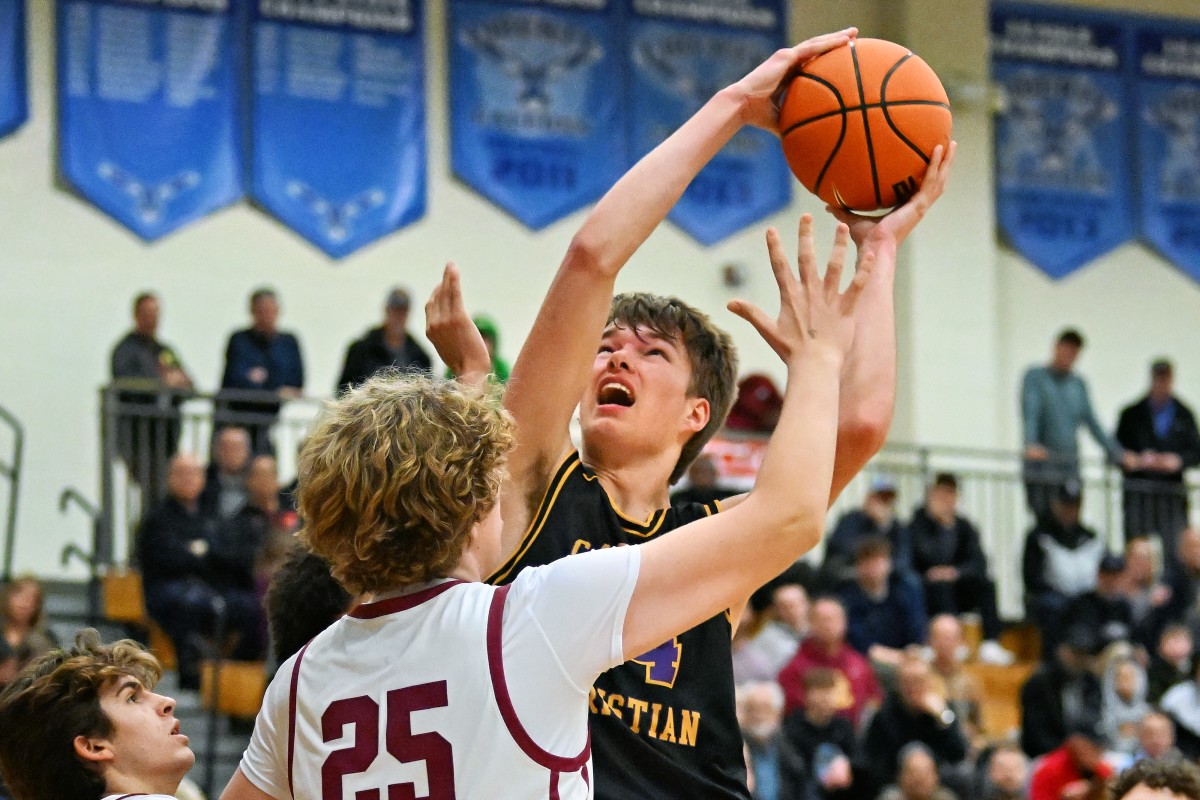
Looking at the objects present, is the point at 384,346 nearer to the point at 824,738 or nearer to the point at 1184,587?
the point at 824,738

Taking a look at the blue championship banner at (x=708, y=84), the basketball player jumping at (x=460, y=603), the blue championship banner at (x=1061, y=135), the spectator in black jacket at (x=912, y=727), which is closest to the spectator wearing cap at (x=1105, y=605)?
the spectator in black jacket at (x=912, y=727)

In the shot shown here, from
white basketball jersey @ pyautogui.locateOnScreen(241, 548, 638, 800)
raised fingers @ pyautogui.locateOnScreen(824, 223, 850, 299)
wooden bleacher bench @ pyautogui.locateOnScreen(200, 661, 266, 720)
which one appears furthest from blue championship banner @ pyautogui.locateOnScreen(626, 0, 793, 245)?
white basketball jersey @ pyautogui.locateOnScreen(241, 548, 638, 800)

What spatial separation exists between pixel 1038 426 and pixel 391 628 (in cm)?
1200

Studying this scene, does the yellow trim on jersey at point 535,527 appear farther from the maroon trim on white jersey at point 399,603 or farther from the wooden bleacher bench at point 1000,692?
the wooden bleacher bench at point 1000,692

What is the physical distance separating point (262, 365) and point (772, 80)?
8.73 metres

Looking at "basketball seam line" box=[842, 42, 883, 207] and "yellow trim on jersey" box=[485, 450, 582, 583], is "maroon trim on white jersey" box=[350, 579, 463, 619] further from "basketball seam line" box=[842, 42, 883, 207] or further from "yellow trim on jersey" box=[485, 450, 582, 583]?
"basketball seam line" box=[842, 42, 883, 207]

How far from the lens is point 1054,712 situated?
34.5ft

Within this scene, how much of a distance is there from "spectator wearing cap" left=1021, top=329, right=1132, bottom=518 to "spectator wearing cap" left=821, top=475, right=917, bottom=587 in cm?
208

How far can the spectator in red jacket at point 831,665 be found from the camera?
31.8ft

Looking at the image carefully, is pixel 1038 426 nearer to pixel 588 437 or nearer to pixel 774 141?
pixel 774 141

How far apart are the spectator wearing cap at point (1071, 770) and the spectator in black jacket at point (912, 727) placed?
1.61ft

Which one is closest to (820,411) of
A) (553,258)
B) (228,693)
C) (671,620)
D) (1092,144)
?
(671,620)

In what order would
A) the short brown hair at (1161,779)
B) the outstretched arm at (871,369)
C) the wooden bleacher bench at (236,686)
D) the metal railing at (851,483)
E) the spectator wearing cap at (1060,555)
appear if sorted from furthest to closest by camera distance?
1. the spectator wearing cap at (1060,555)
2. the metal railing at (851,483)
3. the wooden bleacher bench at (236,686)
4. the short brown hair at (1161,779)
5. the outstretched arm at (871,369)

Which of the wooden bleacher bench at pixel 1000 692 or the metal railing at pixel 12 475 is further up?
the metal railing at pixel 12 475
